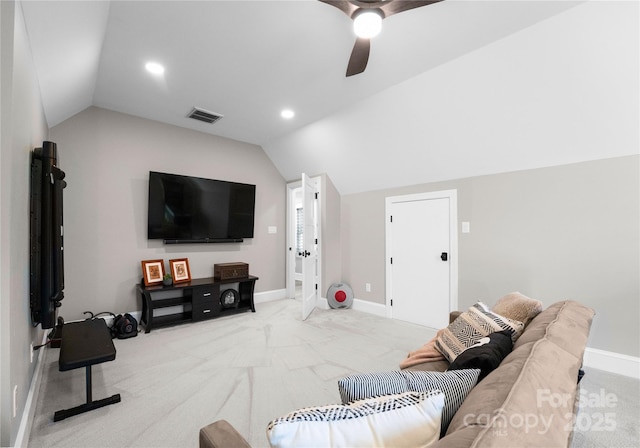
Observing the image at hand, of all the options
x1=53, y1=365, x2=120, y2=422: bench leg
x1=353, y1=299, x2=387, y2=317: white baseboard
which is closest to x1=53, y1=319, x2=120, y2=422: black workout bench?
x1=53, y1=365, x2=120, y2=422: bench leg

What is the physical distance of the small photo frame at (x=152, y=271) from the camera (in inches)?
154

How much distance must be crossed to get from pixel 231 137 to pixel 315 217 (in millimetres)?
1957

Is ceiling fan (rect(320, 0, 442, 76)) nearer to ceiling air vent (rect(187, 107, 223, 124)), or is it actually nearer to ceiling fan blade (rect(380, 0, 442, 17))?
ceiling fan blade (rect(380, 0, 442, 17))

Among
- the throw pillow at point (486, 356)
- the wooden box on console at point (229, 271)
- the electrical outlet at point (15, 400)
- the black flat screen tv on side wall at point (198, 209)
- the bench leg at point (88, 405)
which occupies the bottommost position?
the bench leg at point (88, 405)

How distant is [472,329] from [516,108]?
7.30 feet

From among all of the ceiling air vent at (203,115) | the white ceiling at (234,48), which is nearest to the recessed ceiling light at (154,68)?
the white ceiling at (234,48)

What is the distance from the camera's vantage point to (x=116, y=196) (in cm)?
388

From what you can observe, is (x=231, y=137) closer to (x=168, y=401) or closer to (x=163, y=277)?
(x=163, y=277)

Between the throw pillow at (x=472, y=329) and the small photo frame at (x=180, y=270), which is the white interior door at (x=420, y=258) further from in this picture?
the small photo frame at (x=180, y=270)

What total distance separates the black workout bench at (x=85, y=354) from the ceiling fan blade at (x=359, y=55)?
2.77 m

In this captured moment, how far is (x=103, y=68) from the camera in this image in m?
2.86

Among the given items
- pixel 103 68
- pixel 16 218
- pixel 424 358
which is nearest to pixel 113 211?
pixel 103 68

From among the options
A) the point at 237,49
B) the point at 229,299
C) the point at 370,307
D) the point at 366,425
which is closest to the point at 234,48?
the point at 237,49

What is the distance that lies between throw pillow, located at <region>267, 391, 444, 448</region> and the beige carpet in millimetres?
1322
